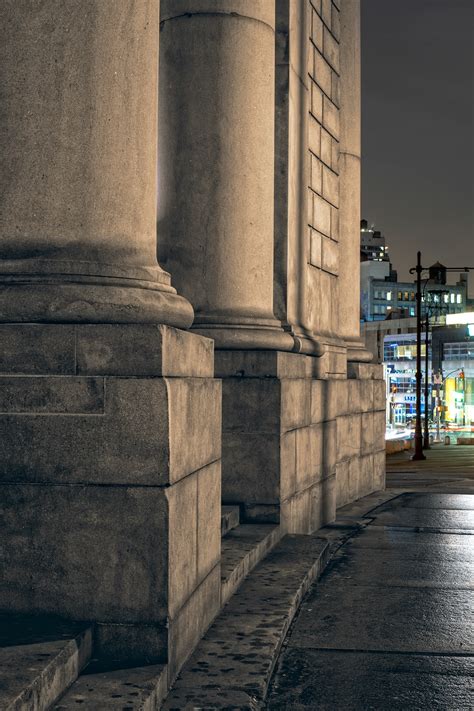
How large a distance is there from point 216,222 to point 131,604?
4.50 metres

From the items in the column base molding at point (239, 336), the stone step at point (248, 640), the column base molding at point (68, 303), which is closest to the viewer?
the stone step at point (248, 640)

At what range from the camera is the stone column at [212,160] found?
337 inches

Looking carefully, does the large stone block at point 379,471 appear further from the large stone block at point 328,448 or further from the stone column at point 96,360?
the stone column at point 96,360

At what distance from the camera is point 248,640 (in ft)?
17.9

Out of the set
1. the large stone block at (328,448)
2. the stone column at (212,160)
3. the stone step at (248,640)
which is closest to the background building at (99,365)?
the stone step at (248,640)

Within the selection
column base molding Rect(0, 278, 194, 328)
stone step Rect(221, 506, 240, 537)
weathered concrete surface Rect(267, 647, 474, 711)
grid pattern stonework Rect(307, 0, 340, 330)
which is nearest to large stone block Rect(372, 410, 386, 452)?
grid pattern stonework Rect(307, 0, 340, 330)

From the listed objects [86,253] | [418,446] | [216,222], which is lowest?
[418,446]

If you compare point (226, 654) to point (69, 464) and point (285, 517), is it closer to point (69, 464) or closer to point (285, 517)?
point (69, 464)

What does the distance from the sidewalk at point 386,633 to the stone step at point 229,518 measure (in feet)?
2.70

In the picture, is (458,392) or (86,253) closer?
(86,253)

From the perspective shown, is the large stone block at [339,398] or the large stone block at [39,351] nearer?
the large stone block at [39,351]

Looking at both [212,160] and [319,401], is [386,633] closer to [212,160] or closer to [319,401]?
[212,160]

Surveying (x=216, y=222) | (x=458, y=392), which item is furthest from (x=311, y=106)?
(x=458, y=392)

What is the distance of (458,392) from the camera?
134 meters
